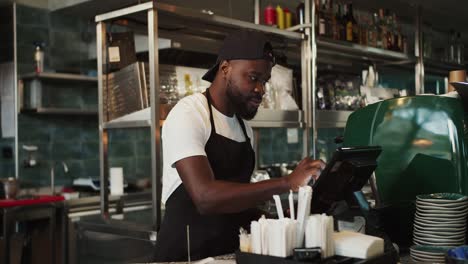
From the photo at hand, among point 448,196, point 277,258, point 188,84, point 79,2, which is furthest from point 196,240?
point 79,2

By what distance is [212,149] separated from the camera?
2.11m

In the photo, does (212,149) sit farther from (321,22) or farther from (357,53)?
(357,53)

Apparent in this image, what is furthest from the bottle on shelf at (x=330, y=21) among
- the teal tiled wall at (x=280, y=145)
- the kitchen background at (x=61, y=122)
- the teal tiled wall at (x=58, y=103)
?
the teal tiled wall at (x=280, y=145)

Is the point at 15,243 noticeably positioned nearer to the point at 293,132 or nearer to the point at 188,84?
the point at 188,84

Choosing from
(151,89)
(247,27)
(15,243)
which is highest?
(247,27)

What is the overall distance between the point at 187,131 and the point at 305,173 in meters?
0.46

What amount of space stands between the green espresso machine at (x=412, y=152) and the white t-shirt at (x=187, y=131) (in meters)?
0.57

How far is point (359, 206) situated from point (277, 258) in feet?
1.84

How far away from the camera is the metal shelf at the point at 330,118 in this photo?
4015 millimetres

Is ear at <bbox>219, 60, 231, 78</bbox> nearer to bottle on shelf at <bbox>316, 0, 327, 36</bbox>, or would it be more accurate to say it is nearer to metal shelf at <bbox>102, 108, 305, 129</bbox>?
metal shelf at <bbox>102, 108, 305, 129</bbox>

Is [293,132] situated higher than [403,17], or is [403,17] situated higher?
[403,17]

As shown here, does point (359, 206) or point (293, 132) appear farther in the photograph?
point (293, 132)

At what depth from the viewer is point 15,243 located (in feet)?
14.6

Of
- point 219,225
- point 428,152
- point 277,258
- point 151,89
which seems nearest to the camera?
point 277,258
